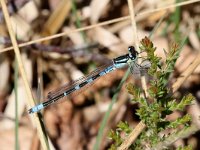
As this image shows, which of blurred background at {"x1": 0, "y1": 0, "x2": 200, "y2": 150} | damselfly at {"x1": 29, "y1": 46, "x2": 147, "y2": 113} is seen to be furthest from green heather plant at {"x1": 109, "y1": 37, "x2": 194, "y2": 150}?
blurred background at {"x1": 0, "y1": 0, "x2": 200, "y2": 150}

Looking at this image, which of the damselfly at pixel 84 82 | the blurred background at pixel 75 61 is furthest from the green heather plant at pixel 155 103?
the blurred background at pixel 75 61

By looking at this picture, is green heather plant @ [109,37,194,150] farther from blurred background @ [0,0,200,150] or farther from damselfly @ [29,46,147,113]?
blurred background @ [0,0,200,150]

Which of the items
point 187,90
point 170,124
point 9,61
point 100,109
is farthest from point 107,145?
point 170,124

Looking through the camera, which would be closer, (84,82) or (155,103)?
(155,103)

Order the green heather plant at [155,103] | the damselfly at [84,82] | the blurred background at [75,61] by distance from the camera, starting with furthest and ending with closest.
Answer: the blurred background at [75,61] < the damselfly at [84,82] < the green heather plant at [155,103]

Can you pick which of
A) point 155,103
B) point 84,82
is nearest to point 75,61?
point 84,82

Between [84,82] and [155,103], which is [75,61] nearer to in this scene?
[84,82]

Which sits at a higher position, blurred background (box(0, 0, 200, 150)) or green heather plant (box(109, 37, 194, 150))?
blurred background (box(0, 0, 200, 150))

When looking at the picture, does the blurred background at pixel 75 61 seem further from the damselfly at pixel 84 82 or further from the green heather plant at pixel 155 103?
the green heather plant at pixel 155 103
